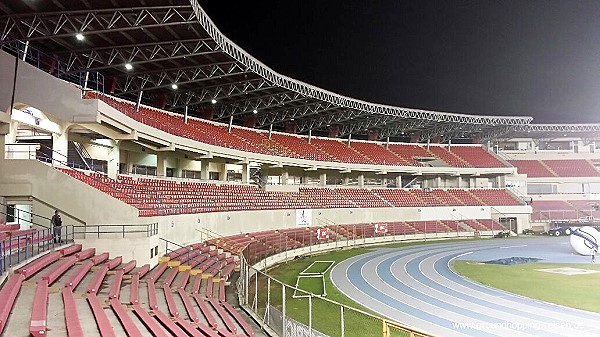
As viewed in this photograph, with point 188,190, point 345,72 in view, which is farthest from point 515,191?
point 188,190

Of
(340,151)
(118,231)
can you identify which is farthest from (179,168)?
(340,151)

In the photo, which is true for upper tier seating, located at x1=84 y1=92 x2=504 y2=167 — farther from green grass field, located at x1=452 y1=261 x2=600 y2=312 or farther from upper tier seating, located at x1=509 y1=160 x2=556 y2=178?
green grass field, located at x1=452 y1=261 x2=600 y2=312

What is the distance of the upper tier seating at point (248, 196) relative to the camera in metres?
21.1

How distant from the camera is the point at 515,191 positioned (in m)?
59.7

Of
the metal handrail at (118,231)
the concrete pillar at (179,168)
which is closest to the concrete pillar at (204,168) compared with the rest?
the concrete pillar at (179,168)

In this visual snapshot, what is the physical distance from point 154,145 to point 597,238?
27.5m

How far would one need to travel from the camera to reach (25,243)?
13.0 m

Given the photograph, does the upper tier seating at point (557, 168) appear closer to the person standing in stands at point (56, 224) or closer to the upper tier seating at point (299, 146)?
the upper tier seating at point (299, 146)

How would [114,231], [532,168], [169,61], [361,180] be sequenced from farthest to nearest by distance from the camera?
[532,168] → [361,180] → [169,61] → [114,231]

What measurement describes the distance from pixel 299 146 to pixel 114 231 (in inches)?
1264

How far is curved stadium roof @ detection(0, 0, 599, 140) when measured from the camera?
20.1 metres

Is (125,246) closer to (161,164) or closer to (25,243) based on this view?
(25,243)

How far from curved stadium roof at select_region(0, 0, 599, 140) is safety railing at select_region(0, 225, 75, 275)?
9092 mm

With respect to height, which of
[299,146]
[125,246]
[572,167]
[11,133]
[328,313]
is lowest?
[328,313]
